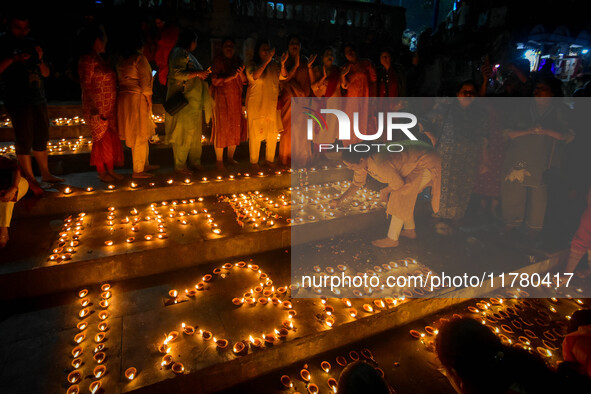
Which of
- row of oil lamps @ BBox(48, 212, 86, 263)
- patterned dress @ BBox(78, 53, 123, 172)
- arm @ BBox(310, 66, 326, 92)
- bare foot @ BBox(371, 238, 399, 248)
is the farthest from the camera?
arm @ BBox(310, 66, 326, 92)

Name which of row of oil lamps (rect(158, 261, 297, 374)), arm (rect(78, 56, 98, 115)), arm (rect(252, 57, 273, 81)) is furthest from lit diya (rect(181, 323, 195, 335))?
arm (rect(252, 57, 273, 81))

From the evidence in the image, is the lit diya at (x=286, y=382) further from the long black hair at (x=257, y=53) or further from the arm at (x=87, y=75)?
the long black hair at (x=257, y=53)

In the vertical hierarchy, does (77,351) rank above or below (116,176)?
below

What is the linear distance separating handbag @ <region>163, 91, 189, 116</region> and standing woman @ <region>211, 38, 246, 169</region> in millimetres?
532

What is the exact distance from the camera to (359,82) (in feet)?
18.8

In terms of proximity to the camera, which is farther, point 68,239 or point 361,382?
point 68,239

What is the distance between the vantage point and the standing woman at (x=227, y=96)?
195 inches

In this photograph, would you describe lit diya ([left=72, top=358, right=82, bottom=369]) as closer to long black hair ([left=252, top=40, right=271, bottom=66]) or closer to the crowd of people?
the crowd of people

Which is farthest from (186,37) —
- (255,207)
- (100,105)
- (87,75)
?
(255,207)

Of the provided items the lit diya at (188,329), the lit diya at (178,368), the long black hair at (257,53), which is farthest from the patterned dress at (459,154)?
the lit diya at (178,368)

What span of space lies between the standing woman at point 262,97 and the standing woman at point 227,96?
0.17 meters

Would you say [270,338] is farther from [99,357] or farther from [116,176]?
[116,176]

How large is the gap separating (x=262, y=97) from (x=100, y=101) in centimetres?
229

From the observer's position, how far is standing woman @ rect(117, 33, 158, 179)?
170 inches
